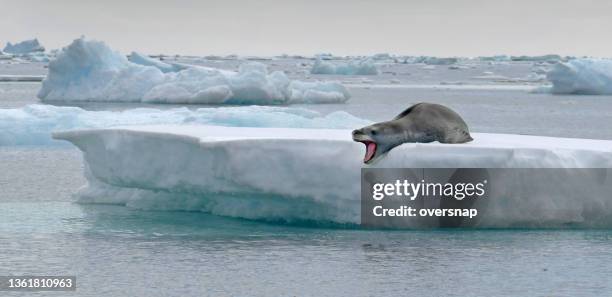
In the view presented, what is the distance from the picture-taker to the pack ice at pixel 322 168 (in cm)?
937

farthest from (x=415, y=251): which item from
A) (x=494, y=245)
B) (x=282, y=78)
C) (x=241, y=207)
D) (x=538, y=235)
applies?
(x=282, y=78)

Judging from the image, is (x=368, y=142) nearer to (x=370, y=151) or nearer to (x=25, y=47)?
(x=370, y=151)

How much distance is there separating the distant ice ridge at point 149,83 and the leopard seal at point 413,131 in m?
21.9

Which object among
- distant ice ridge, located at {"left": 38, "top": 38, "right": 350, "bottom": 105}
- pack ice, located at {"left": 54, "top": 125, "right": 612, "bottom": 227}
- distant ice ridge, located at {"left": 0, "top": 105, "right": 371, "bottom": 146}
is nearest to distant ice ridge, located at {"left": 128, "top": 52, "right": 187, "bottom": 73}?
distant ice ridge, located at {"left": 38, "top": 38, "right": 350, "bottom": 105}

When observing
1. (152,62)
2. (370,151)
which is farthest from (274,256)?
(152,62)

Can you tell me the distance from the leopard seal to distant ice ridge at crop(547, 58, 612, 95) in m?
32.5

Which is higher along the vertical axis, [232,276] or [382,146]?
[382,146]

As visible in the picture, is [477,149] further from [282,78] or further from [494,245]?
[282,78]

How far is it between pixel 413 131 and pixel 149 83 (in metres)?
24.5

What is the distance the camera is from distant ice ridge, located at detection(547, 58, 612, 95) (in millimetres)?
41500

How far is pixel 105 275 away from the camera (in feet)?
25.4

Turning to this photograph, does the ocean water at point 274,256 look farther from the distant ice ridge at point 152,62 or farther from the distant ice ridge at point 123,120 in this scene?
the distant ice ridge at point 152,62

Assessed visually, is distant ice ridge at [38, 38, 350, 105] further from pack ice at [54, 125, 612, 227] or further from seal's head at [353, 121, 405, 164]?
seal's head at [353, 121, 405, 164]

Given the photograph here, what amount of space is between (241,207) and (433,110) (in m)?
1.93
